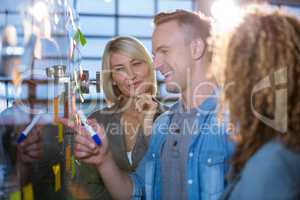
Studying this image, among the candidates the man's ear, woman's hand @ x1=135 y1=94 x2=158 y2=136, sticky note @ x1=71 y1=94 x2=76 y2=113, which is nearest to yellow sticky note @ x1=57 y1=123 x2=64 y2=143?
sticky note @ x1=71 y1=94 x2=76 y2=113

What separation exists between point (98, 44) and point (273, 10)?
141 inches

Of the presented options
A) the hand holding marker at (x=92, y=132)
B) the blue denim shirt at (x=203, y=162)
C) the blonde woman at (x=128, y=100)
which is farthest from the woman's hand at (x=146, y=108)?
the hand holding marker at (x=92, y=132)

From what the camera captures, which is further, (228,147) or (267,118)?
(228,147)

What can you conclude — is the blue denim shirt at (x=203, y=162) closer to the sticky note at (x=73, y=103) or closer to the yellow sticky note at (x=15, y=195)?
the sticky note at (x=73, y=103)

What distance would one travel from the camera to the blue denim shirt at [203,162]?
0.95 metres

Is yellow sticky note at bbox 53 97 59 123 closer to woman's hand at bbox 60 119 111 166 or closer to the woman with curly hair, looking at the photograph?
woman's hand at bbox 60 119 111 166

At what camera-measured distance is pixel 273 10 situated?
0.70 meters

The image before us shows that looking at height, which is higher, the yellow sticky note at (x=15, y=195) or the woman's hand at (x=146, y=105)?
the woman's hand at (x=146, y=105)

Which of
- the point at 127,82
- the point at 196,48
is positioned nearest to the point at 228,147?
the point at 196,48

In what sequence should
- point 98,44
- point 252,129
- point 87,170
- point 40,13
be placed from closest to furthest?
point 252,129 → point 40,13 → point 87,170 → point 98,44

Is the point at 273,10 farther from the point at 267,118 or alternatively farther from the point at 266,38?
the point at 267,118

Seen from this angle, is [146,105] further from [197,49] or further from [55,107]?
[55,107]

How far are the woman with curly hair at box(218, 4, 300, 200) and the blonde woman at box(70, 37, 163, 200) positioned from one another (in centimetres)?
75

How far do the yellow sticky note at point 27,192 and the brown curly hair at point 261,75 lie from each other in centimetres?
34
